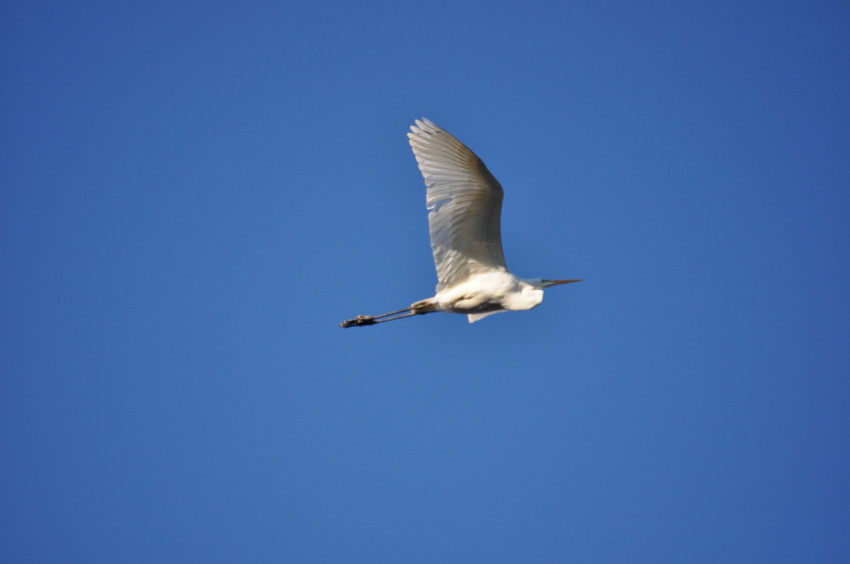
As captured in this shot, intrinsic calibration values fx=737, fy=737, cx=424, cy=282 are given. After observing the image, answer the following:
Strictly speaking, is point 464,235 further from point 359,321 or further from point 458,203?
point 359,321

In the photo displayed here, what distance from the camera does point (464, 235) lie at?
1168 cm

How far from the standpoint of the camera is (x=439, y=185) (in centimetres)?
1095

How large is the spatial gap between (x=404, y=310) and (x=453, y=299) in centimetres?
126

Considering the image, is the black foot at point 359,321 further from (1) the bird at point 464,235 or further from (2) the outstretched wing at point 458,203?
(2) the outstretched wing at point 458,203

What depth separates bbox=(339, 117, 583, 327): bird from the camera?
10758 millimetres

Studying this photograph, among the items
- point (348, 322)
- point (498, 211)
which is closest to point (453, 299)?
point (498, 211)

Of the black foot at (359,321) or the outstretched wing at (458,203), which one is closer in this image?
the outstretched wing at (458,203)

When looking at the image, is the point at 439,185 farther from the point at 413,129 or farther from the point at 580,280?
the point at 580,280

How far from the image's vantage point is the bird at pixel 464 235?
35.3 ft

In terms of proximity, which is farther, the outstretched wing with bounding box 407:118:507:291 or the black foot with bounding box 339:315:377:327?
the black foot with bounding box 339:315:377:327

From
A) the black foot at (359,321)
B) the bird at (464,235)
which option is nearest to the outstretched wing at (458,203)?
the bird at (464,235)

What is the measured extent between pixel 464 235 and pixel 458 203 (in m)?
0.72

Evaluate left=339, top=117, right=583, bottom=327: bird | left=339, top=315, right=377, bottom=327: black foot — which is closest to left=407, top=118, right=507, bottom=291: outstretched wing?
left=339, top=117, right=583, bottom=327: bird

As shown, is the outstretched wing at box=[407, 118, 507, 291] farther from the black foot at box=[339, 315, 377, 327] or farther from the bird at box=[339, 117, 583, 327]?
the black foot at box=[339, 315, 377, 327]
